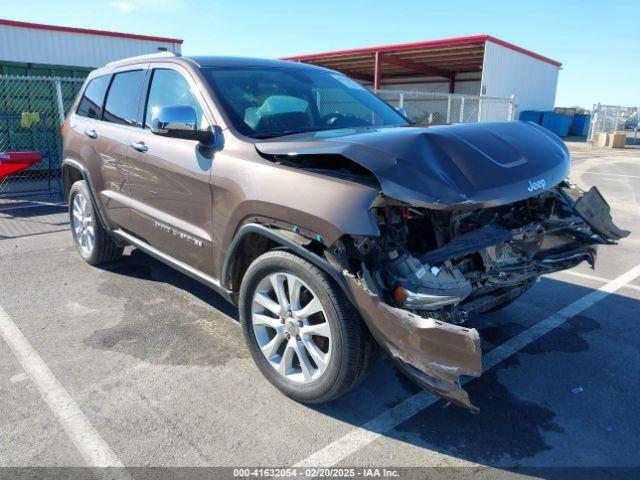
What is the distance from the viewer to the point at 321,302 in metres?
2.62

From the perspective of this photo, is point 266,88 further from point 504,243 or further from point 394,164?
point 504,243

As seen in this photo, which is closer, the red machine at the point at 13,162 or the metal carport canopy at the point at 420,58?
the red machine at the point at 13,162

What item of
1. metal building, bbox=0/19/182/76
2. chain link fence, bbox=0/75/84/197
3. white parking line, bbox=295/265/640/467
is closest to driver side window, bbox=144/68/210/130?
white parking line, bbox=295/265/640/467

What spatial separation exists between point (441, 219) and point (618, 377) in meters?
1.60

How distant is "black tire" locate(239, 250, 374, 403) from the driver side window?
1161 mm

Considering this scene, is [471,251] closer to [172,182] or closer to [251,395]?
[251,395]

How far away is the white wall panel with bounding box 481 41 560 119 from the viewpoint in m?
24.1

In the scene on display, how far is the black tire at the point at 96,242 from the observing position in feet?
16.2

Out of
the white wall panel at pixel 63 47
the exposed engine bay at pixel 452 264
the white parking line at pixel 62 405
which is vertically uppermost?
the white wall panel at pixel 63 47

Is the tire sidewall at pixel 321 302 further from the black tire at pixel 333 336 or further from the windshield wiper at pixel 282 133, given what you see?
the windshield wiper at pixel 282 133

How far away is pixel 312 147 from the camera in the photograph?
8.78 ft

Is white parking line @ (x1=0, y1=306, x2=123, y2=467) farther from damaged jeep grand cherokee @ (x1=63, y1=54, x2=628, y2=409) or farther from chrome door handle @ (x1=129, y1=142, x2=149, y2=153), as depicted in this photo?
chrome door handle @ (x1=129, y1=142, x2=149, y2=153)

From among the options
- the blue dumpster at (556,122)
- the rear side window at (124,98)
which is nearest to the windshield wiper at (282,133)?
the rear side window at (124,98)

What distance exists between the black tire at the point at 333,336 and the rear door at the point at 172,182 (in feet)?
2.38
